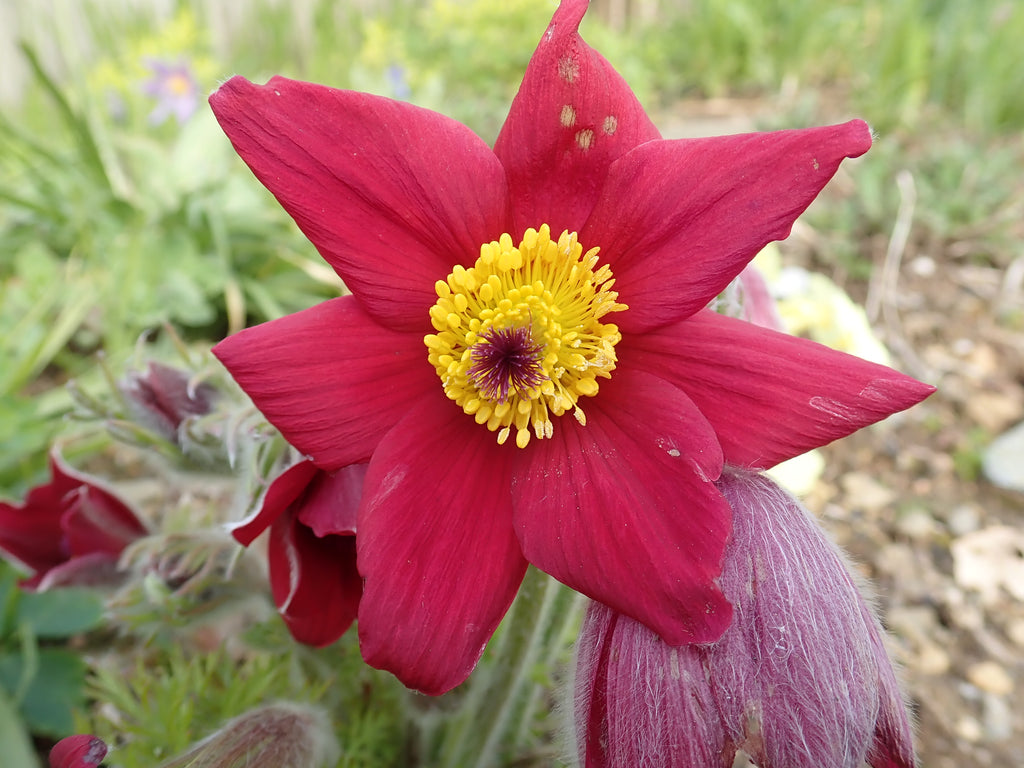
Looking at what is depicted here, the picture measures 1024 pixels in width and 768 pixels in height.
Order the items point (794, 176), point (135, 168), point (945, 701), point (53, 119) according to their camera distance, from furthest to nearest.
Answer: point (53, 119), point (135, 168), point (945, 701), point (794, 176)

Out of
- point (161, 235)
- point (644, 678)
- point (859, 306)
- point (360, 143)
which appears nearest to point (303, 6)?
point (161, 235)

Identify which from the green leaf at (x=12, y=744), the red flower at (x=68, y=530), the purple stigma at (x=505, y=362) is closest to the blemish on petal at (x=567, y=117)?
the purple stigma at (x=505, y=362)

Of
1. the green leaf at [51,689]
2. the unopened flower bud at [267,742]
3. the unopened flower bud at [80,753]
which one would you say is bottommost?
the green leaf at [51,689]

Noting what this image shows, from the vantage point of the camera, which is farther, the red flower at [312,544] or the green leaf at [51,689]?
the green leaf at [51,689]

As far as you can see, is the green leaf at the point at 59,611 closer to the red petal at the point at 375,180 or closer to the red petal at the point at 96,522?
the red petal at the point at 96,522

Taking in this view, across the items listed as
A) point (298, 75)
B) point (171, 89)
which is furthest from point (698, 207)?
point (298, 75)

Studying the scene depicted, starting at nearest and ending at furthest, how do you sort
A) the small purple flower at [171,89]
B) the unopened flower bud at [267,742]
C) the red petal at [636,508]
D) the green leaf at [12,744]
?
the red petal at [636,508] < the unopened flower bud at [267,742] < the green leaf at [12,744] < the small purple flower at [171,89]

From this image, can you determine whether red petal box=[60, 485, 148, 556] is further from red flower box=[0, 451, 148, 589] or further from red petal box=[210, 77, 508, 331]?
red petal box=[210, 77, 508, 331]

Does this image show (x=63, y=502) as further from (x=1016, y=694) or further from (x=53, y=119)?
(x=53, y=119)
